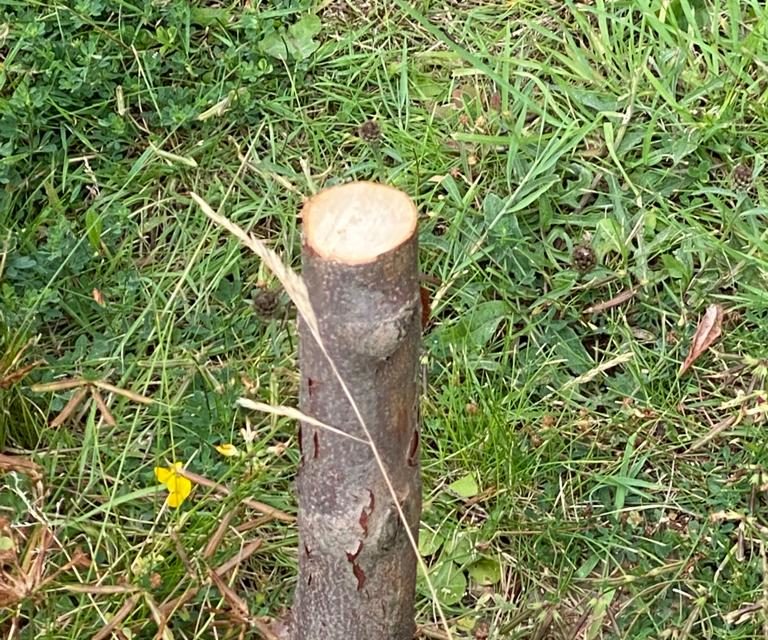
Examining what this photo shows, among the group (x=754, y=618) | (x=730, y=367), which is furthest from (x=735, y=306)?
(x=754, y=618)

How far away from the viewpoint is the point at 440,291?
2.32m

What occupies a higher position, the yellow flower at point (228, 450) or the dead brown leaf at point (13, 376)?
the dead brown leaf at point (13, 376)

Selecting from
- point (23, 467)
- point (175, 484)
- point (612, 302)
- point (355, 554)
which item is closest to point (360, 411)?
point (355, 554)

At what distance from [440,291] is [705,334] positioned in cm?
53

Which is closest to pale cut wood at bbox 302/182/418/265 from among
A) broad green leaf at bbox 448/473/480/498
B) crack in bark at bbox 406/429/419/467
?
crack in bark at bbox 406/429/419/467

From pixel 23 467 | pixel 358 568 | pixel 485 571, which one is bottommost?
pixel 485 571

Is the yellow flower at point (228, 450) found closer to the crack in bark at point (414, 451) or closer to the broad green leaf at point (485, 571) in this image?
the broad green leaf at point (485, 571)

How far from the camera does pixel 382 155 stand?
8.46 feet

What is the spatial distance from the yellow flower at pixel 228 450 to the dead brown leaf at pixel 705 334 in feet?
2.82

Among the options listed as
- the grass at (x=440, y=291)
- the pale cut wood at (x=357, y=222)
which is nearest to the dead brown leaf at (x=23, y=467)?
the grass at (x=440, y=291)

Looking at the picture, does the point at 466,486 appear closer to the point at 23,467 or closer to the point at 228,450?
the point at 228,450

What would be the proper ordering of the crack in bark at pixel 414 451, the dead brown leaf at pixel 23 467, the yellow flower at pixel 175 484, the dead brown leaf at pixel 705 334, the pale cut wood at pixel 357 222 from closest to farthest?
the pale cut wood at pixel 357 222, the crack in bark at pixel 414 451, the yellow flower at pixel 175 484, the dead brown leaf at pixel 23 467, the dead brown leaf at pixel 705 334

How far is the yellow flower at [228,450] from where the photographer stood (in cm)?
197

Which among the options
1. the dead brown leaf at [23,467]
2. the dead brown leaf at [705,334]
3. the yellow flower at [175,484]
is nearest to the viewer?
the yellow flower at [175,484]
